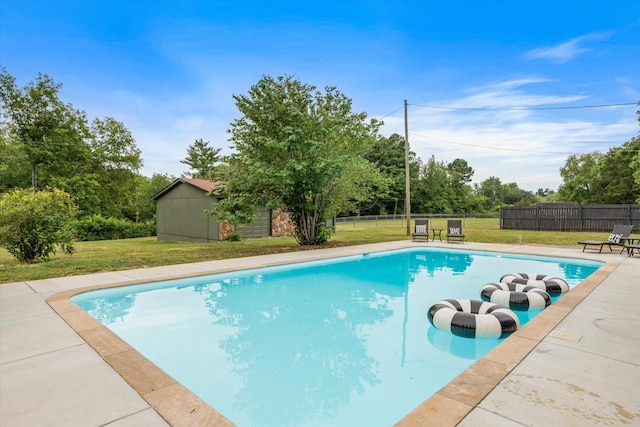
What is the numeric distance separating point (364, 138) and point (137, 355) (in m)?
11.2

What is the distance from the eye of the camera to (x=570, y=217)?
1814 centimetres

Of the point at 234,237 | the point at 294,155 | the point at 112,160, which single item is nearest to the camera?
the point at 294,155

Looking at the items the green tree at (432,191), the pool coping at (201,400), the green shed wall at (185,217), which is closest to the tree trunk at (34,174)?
the green shed wall at (185,217)

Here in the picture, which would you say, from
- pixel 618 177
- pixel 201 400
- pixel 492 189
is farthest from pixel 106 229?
pixel 492 189

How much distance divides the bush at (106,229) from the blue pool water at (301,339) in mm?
17420

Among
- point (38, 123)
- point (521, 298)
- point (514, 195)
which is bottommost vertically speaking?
point (521, 298)

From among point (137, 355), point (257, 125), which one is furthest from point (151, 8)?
point (137, 355)

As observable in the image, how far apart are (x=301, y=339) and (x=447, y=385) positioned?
6.75ft

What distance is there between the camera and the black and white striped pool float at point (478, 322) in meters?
3.92

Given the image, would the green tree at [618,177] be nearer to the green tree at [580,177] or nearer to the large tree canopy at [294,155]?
the green tree at [580,177]

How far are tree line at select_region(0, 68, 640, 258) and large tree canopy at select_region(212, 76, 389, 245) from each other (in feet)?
0.12

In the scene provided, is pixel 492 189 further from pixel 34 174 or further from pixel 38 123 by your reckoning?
pixel 34 174

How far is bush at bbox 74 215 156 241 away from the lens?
20128mm

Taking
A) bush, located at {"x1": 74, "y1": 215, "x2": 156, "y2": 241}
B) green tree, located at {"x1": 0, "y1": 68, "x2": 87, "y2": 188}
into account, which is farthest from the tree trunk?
bush, located at {"x1": 74, "y1": 215, "x2": 156, "y2": 241}
